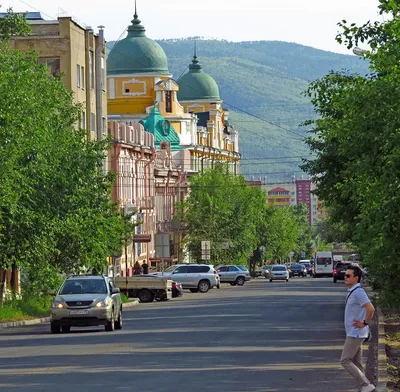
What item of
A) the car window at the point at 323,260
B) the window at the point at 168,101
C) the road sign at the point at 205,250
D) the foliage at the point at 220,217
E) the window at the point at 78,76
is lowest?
the car window at the point at 323,260

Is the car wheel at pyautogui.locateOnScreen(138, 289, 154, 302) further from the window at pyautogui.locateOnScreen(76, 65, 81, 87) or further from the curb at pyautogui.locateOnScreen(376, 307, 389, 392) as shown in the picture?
the curb at pyautogui.locateOnScreen(376, 307, 389, 392)

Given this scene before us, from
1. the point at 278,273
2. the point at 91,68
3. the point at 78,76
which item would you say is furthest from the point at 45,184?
the point at 278,273

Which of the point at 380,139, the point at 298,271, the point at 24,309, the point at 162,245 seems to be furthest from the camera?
the point at 298,271

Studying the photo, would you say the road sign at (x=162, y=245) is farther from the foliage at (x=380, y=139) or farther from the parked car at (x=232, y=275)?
the foliage at (x=380, y=139)

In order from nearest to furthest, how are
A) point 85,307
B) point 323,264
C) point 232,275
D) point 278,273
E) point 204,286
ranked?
1. point 85,307
2. point 204,286
3. point 232,275
4. point 278,273
5. point 323,264

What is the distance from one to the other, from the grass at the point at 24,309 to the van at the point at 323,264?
74918 millimetres

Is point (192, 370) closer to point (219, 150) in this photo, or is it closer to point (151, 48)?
point (151, 48)

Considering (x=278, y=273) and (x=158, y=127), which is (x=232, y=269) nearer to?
(x=278, y=273)

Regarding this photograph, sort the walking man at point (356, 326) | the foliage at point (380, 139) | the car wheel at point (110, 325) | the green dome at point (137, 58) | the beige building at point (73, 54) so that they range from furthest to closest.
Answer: the green dome at point (137, 58), the beige building at point (73, 54), the car wheel at point (110, 325), the foliage at point (380, 139), the walking man at point (356, 326)

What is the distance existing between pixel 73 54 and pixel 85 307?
38.1 meters

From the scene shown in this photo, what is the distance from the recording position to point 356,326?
52.5 feet

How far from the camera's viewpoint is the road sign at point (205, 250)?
94.3 metres

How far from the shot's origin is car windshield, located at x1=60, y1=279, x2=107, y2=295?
34375 millimetres

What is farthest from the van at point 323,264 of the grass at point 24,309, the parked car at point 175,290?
the grass at point 24,309
